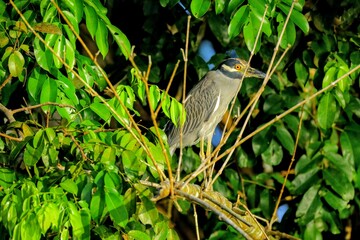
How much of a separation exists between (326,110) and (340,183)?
481 mm

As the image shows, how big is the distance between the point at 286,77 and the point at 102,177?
8.65 feet

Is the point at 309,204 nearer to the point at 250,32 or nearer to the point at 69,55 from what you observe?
the point at 250,32

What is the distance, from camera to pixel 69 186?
290cm

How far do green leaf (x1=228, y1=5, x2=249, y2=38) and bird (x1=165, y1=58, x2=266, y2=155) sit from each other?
1.37m

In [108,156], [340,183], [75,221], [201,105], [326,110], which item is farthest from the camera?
[201,105]

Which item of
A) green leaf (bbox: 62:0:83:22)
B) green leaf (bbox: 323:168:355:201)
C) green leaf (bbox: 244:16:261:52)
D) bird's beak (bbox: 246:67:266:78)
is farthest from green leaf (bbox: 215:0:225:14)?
green leaf (bbox: 323:168:355:201)

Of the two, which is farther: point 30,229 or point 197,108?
point 197,108

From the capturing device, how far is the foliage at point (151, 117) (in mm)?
2873

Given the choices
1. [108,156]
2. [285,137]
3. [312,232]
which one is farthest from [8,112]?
[312,232]

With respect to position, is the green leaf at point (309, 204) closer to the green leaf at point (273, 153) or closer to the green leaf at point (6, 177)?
the green leaf at point (273, 153)

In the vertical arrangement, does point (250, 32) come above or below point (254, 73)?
above

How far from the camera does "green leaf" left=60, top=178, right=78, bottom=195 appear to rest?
9.50 ft

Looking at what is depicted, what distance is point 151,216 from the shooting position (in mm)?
3070

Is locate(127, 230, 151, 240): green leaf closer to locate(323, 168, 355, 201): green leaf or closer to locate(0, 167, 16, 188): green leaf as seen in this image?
locate(0, 167, 16, 188): green leaf
